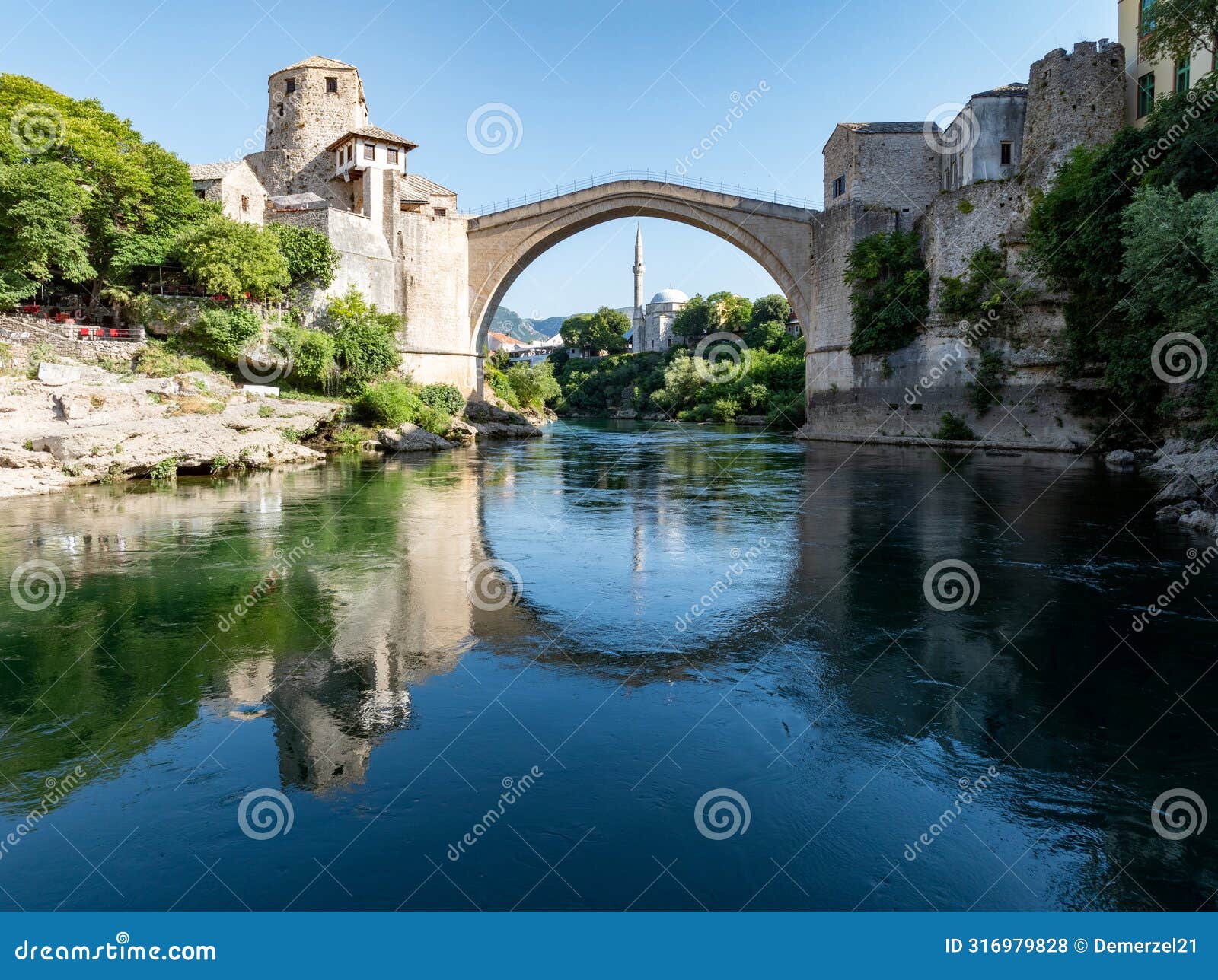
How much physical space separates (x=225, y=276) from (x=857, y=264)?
75.4 ft

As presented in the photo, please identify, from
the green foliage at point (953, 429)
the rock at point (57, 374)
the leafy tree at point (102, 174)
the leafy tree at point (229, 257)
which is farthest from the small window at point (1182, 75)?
the leafy tree at point (102, 174)

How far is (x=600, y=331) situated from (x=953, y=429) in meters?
66.5

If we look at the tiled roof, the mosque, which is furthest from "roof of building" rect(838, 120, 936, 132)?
the mosque

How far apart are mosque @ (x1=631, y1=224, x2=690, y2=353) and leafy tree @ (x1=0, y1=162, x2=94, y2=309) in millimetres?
66774

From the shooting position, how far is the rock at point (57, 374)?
19.1m

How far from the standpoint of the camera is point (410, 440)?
90.3 feet

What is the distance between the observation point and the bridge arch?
35.5 metres

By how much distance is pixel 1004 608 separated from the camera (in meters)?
7.93

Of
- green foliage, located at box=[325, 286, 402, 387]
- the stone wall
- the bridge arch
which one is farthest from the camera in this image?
the bridge arch

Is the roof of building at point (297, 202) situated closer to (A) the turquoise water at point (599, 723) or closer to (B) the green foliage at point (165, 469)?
(B) the green foliage at point (165, 469)

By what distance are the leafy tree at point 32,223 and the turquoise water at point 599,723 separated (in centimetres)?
1545

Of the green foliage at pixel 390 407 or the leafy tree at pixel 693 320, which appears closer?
the green foliage at pixel 390 407

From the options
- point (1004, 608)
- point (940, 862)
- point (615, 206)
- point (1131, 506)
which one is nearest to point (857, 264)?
point (615, 206)

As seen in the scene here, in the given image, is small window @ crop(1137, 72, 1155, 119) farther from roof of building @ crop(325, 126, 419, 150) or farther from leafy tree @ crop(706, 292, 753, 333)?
leafy tree @ crop(706, 292, 753, 333)
